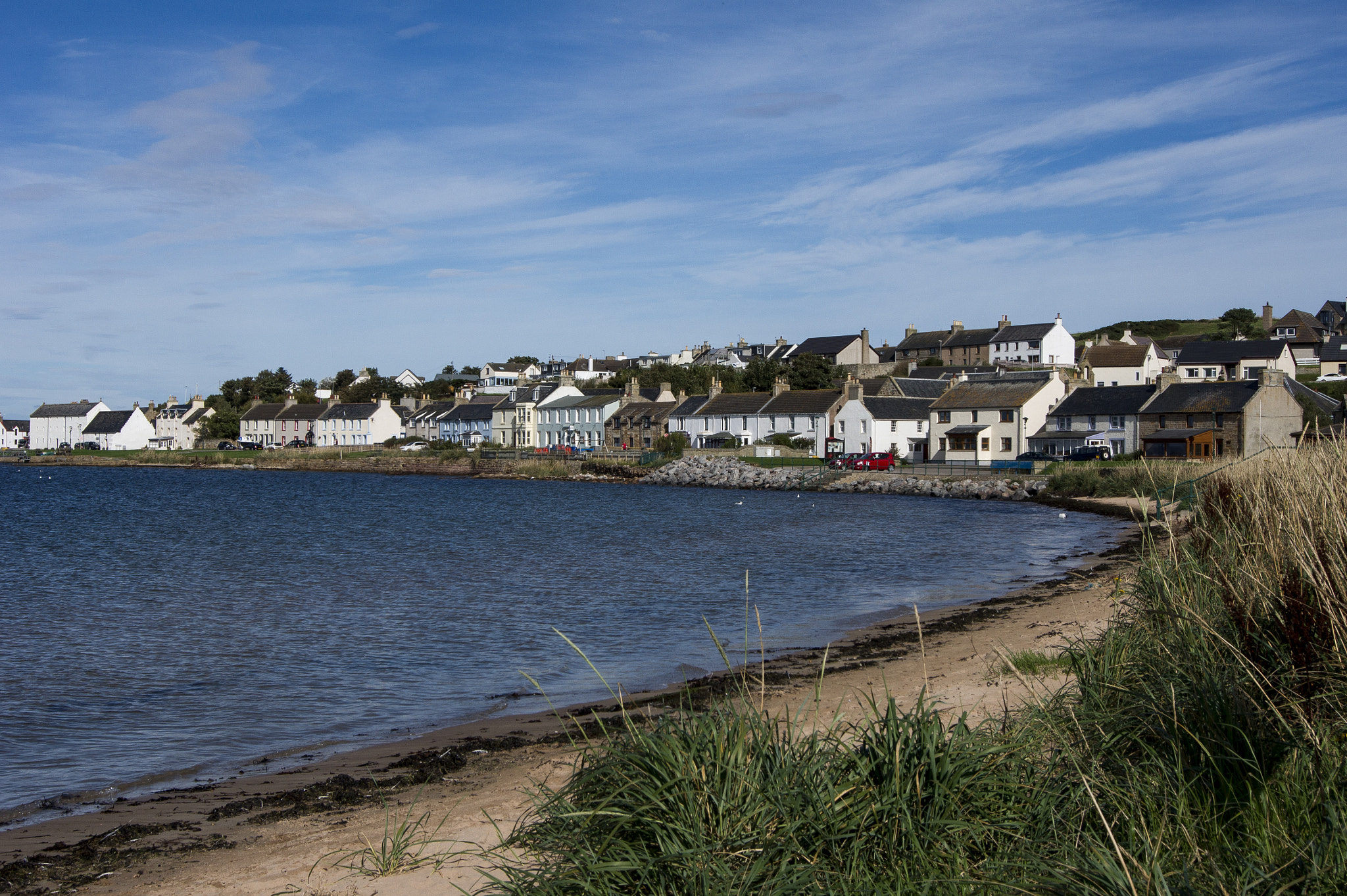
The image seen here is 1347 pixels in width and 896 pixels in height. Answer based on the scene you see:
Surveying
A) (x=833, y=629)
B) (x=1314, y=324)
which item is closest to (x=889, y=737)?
(x=833, y=629)

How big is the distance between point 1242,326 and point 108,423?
470 ft

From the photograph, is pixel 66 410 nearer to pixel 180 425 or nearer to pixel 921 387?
pixel 180 425

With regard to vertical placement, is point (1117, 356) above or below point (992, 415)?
above

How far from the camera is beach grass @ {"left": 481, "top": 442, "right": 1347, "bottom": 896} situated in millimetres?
4203

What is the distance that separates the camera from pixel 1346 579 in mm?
5152

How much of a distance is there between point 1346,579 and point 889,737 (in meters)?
2.65

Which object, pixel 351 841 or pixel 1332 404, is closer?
pixel 351 841

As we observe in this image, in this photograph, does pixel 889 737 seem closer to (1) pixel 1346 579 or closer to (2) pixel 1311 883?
(2) pixel 1311 883

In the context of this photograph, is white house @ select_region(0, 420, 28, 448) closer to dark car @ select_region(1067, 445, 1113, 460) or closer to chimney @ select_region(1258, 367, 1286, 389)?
dark car @ select_region(1067, 445, 1113, 460)

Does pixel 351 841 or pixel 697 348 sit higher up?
pixel 697 348

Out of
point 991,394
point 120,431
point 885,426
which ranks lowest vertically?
point 885,426

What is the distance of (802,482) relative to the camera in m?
64.0

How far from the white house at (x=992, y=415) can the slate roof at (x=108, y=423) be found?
110233mm

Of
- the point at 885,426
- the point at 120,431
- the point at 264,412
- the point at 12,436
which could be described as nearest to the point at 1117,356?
the point at 885,426
